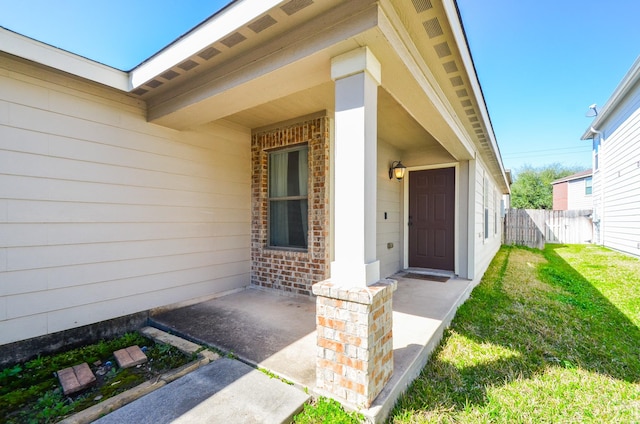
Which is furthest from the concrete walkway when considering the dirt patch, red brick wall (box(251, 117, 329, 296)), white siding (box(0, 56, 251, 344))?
red brick wall (box(251, 117, 329, 296))

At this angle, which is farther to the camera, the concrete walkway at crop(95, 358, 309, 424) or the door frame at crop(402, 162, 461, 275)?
the door frame at crop(402, 162, 461, 275)

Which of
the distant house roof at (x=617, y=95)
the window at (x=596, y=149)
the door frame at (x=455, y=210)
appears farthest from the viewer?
the window at (x=596, y=149)

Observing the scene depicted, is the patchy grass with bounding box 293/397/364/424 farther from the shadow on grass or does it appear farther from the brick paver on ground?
the brick paver on ground

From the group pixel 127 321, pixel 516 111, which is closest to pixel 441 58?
pixel 127 321

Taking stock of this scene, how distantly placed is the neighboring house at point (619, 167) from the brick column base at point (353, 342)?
9.34 meters

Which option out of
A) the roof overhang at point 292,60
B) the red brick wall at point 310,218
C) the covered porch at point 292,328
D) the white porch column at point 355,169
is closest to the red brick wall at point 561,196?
the covered porch at point 292,328

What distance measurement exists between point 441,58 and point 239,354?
2.96 meters

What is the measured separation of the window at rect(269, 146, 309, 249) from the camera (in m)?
3.97

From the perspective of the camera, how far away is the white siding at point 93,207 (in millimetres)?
2289

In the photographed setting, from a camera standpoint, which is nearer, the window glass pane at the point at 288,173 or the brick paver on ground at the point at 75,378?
the brick paver on ground at the point at 75,378

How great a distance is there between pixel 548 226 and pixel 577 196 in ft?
24.5

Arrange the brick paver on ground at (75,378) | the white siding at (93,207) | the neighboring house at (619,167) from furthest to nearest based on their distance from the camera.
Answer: the neighboring house at (619,167), the white siding at (93,207), the brick paver on ground at (75,378)

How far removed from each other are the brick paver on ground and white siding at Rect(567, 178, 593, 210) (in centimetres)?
2179

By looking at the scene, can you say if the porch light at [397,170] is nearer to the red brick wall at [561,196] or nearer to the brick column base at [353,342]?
the brick column base at [353,342]
